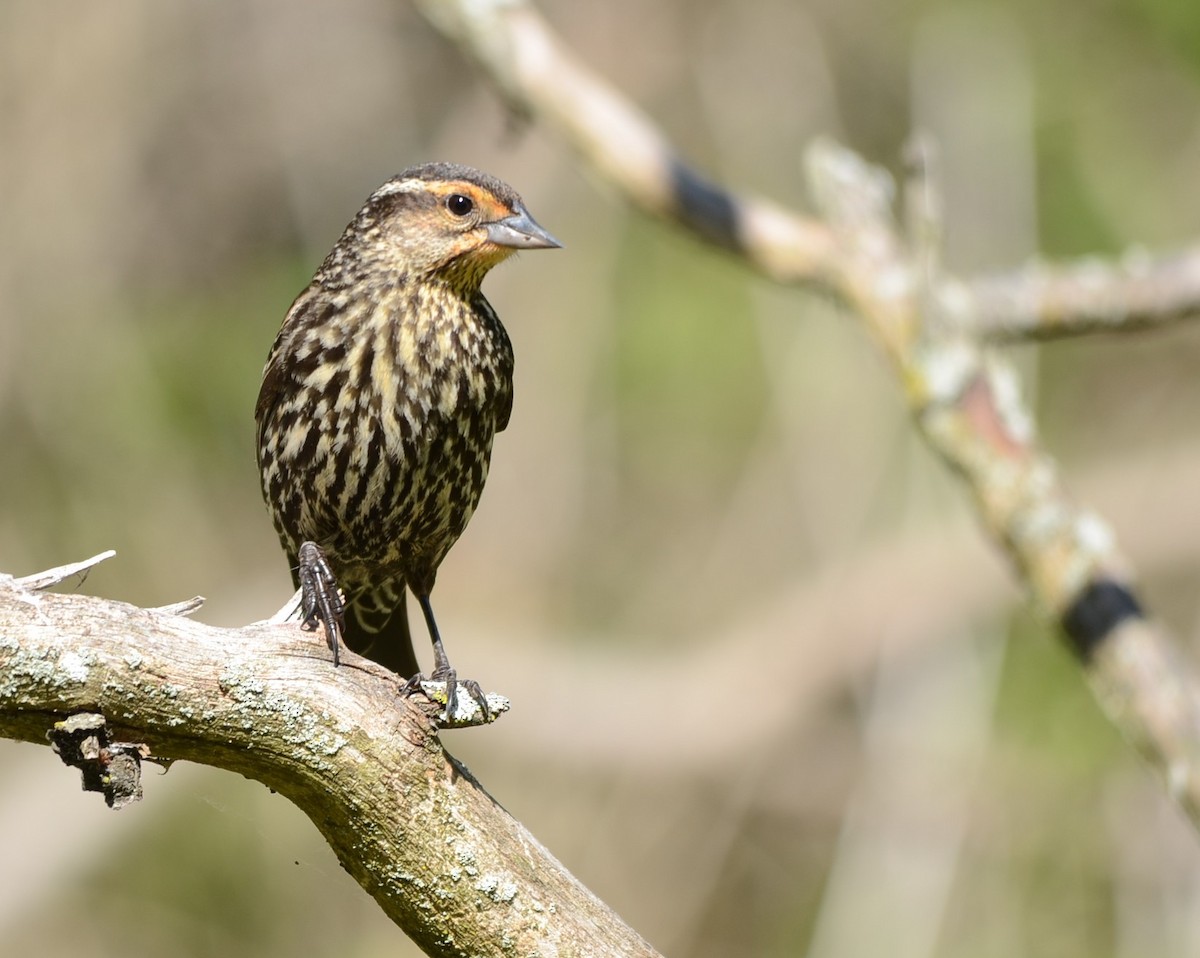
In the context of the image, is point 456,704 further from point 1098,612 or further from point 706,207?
point 706,207

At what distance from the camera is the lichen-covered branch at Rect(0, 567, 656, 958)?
8.04 ft

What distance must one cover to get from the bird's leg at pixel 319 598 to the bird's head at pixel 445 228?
0.74 metres

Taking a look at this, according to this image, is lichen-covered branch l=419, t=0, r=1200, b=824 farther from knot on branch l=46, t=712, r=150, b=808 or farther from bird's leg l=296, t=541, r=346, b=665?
knot on branch l=46, t=712, r=150, b=808

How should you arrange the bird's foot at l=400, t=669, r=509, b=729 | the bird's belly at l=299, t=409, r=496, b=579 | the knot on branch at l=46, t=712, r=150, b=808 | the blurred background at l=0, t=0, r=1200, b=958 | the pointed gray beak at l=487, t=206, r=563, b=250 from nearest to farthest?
1. the knot on branch at l=46, t=712, r=150, b=808
2. the bird's foot at l=400, t=669, r=509, b=729
3. the bird's belly at l=299, t=409, r=496, b=579
4. the pointed gray beak at l=487, t=206, r=563, b=250
5. the blurred background at l=0, t=0, r=1200, b=958

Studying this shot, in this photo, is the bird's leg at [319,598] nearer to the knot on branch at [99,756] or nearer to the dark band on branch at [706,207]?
the knot on branch at [99,756]

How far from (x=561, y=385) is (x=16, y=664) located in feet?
16.8

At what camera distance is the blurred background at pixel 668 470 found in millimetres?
6887

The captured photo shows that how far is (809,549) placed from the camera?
758 centimetres

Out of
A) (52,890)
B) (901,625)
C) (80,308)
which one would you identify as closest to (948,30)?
(901,625)

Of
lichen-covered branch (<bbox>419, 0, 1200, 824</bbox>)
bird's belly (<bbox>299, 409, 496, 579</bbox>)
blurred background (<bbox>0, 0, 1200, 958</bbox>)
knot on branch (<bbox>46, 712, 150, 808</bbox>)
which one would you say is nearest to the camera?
knot on branch (<bbox>46, 712, 150, 808</bbox>)

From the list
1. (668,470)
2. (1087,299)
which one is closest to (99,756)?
(1087,299)

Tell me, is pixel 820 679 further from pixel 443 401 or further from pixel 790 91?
pixel 443 401

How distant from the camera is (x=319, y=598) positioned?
10.1 ft

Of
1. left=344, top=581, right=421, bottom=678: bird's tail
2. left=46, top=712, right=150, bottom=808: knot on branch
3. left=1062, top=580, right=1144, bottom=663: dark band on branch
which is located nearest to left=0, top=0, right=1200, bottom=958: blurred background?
left=1062, top=580, right=1144, bottom=663: dark band on branch
